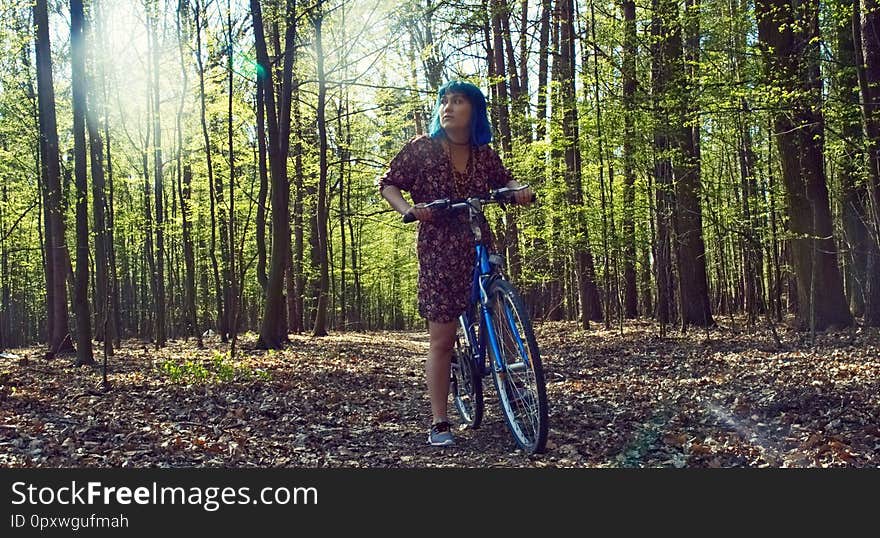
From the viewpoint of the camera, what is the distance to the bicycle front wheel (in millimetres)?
3727

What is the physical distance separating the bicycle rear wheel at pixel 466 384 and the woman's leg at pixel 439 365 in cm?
15

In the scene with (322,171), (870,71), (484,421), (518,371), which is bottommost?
(484,421)

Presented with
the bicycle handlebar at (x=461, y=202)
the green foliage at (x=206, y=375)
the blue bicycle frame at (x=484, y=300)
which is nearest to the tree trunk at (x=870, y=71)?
the bicycle handlebar at (x=461, y=202)

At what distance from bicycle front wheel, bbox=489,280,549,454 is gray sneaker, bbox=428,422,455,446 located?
0.39 metres

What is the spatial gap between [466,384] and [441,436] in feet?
1.97

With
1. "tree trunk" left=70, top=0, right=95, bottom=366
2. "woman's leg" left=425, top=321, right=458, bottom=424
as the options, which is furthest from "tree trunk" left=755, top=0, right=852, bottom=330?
"tree trunk" left=70, top=0, right=95, bottom=366

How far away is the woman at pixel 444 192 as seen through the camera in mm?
4301

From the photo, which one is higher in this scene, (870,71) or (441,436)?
(870,71)

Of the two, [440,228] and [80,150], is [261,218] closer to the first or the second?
[80,150]

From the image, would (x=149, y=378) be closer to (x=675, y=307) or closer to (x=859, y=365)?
(x=859, y=365)

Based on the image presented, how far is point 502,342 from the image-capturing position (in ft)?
13.6

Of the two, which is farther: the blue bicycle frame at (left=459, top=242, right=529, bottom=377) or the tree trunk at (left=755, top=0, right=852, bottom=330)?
the tree trunk at (left=755, top=0, right=852, bottom=330)

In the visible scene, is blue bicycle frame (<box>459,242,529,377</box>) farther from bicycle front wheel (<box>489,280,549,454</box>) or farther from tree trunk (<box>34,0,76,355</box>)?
tree trunk (<box>34,0,76,355</box>)

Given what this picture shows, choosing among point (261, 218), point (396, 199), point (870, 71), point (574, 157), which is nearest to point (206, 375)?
point (396, 199)
